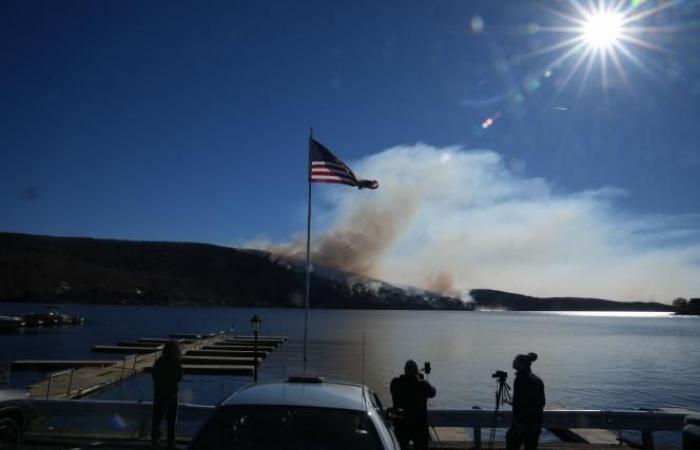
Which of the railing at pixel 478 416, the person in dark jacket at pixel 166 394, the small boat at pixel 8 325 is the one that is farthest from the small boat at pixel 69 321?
the person in dark jacket at pixel 166 394

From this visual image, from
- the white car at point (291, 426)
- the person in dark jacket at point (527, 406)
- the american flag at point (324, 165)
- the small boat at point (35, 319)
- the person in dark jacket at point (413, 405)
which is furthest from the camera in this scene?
the small boat at point (35, 319)

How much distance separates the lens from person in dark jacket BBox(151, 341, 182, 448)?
33.8ft

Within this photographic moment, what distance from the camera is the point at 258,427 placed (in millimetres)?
5039

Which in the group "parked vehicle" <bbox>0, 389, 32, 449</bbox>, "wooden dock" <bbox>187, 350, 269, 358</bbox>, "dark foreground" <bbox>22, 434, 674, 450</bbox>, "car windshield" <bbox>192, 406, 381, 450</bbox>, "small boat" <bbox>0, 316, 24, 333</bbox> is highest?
"car windshield" <bbox>192, 406, 381, 450</bbox>

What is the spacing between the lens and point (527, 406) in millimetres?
8781

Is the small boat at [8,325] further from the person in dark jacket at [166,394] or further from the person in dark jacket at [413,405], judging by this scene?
the person in dark jacket at [413,405]

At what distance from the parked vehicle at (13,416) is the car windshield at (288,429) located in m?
4.88

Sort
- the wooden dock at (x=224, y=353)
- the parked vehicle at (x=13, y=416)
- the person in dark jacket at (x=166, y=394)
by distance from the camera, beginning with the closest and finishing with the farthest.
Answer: the parked vehicle at (x=13, y=416) → the person in dark jacket at (x=166, y=394) → the wooden dock at (x=224, y=353)

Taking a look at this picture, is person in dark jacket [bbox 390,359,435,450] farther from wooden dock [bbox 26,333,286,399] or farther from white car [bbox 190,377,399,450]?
wooden dock [bbox 26,333,286,399]

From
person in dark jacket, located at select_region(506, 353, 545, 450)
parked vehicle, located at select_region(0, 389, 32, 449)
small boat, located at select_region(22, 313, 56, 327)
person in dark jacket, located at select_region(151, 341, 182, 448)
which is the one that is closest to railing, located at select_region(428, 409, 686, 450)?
person in dark jacket, located at select_region(506, 353, 545, 450)

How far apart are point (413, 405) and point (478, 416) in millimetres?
3023

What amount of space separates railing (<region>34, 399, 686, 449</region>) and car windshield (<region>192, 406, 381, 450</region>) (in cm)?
660

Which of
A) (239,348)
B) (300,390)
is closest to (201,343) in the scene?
(239,348)

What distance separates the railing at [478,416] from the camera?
1123cm
